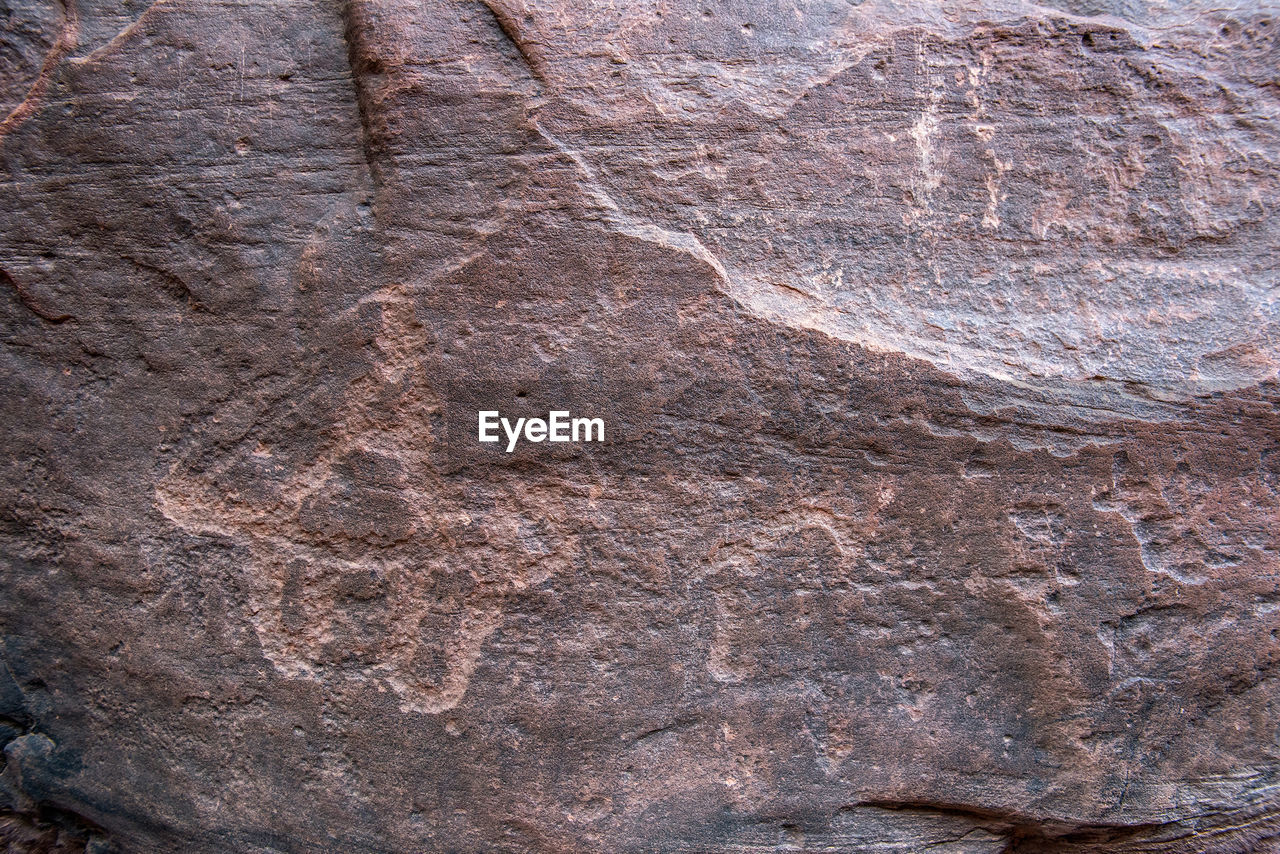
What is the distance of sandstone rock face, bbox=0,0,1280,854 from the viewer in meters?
1.67

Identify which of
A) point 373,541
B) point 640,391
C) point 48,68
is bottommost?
point 373,541

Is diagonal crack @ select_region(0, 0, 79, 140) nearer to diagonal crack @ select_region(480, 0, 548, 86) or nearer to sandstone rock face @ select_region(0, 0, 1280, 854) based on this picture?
sandstone rock face @ select_region(0, 0, 1280, 854)

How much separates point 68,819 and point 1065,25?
2991 mm

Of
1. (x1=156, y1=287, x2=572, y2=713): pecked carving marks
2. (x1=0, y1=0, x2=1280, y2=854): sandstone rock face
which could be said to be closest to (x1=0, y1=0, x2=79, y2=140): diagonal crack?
(x1=0, y1=0, x2=1280, y2=854): sandstone rock face

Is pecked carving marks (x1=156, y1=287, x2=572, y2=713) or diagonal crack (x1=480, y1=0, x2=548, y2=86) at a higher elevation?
diagonal crack (x1=480, y1=0, x2=548, y2=86)

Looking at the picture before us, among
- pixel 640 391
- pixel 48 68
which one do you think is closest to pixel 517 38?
pixel 640 391

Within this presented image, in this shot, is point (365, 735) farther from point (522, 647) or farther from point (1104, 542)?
point (1104, 542)

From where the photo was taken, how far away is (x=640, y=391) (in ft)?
5.49

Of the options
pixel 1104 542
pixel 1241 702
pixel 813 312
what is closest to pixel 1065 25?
pixel 813 312

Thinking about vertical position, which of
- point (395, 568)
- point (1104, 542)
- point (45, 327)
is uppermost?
point (45, 327)

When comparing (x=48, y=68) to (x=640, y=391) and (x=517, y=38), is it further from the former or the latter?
(x=640, y=391)

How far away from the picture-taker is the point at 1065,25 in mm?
1697

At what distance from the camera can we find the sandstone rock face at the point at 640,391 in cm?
167

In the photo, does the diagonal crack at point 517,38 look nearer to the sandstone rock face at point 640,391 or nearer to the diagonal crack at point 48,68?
the sandstone rock face at point 640,391
